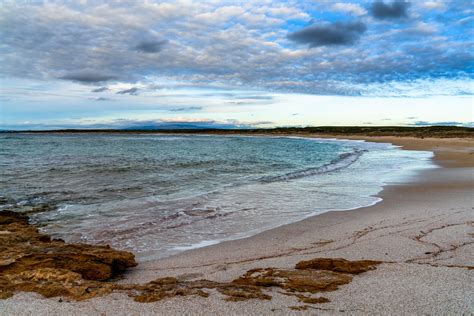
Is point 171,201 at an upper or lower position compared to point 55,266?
lower

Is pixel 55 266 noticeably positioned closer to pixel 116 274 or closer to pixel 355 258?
pixel 116 274

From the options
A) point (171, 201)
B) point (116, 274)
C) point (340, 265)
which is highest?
point (340, 265)

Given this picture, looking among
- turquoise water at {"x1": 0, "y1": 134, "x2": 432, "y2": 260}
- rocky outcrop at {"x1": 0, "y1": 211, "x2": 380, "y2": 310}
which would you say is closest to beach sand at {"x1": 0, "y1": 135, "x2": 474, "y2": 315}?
rocky outcrop at {"x1": 0, "y1": 211, "x2": 380, "y2": 310}

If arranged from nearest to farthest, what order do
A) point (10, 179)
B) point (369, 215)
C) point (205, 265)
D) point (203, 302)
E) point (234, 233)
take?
1. point (203, 302)
2. point (205, 265)
3. point (234, 233)
4. point (369, 215)
5. point (10, 179)

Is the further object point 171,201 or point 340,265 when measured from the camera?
point 171,201

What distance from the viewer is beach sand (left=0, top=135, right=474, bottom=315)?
394cm

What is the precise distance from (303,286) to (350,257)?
5.35 ft

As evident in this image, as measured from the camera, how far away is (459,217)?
819 centimetres

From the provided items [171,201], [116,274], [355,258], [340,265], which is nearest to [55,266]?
[116,274]

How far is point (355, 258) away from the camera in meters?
5.67

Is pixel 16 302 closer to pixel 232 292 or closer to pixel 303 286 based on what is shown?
pixel 232 292

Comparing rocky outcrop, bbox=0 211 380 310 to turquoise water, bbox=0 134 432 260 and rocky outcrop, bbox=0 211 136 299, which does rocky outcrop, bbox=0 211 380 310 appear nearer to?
rocky outcrop, bbox=0 211 136 299

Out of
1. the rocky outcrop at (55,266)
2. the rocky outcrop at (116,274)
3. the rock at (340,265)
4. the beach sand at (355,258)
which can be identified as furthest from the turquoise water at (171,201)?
the rock at (340,265)

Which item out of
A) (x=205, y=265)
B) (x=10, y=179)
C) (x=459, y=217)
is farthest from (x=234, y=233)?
(x=10, y=179)
